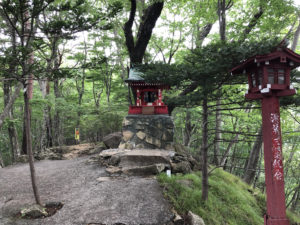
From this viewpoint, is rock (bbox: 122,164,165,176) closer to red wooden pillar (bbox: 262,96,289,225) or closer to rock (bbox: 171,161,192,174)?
rock (bbox: 171,161,192,174)

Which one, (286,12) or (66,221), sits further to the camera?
(286,12)

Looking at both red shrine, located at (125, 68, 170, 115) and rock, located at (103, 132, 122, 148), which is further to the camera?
rock, located at (103, 132, 122, 148)

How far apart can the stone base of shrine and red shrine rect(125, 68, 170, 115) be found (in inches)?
27.3

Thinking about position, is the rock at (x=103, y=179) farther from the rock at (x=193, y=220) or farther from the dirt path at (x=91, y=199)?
the rock at (x=193, y=220)

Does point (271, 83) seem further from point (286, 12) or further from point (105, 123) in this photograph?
point (105, 123)

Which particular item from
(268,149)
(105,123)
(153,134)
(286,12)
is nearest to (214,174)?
(153,134)

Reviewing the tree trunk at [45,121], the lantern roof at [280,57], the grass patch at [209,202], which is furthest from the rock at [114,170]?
the tree trunk at [45,121]

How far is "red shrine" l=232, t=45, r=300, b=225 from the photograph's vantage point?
331 cm

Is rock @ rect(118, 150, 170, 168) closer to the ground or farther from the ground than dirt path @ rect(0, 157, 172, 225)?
farther from the ground

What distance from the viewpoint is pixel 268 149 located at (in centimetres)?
343

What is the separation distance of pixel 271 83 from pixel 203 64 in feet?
4.34

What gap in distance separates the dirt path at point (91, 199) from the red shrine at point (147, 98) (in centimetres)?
391

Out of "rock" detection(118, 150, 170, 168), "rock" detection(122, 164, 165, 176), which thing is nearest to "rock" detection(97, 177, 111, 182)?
"rock" detection(122, 164, 165, 176)

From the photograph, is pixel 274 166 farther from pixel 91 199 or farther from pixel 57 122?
pixel 57 122
